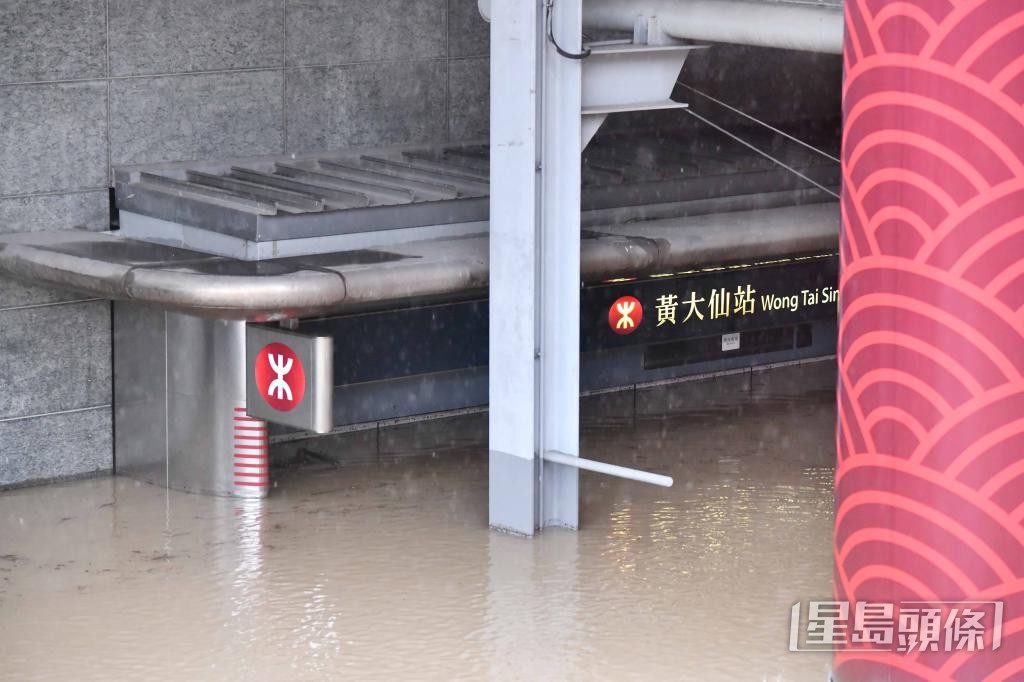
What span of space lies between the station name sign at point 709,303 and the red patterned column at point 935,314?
6.68 meters

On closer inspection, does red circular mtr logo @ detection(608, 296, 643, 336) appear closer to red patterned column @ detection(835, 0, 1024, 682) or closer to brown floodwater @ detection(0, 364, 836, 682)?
brown floodwater @ detection(0, 364, 836, 682)

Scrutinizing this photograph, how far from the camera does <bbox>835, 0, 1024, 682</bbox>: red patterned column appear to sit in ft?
9.13

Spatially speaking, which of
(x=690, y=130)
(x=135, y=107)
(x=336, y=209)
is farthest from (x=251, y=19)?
(x=690, y=130)

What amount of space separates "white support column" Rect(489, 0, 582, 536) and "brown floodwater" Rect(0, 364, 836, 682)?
33 centimetres

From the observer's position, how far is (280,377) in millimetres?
8273

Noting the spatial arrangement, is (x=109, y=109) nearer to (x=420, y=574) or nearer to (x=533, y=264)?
(x=533, y=264)

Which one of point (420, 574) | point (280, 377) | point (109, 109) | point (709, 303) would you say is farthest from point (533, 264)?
point (709, 303)

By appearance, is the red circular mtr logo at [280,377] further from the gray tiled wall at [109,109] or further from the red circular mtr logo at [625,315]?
the red circular mtr logo at [625,315]

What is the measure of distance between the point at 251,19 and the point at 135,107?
2.81 feet

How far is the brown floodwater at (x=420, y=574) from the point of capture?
21.3ft

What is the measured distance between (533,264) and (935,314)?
5.02 meters

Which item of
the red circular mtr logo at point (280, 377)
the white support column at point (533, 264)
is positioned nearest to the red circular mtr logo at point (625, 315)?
Result: the white support column at point (533, 264)

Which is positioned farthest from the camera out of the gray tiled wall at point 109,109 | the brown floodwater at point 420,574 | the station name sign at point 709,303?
the station name sign at point 709,303

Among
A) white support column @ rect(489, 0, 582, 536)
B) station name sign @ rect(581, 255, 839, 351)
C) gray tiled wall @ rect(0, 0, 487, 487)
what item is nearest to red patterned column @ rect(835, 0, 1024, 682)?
white support column @ rect(489, 0, 582, 536)
